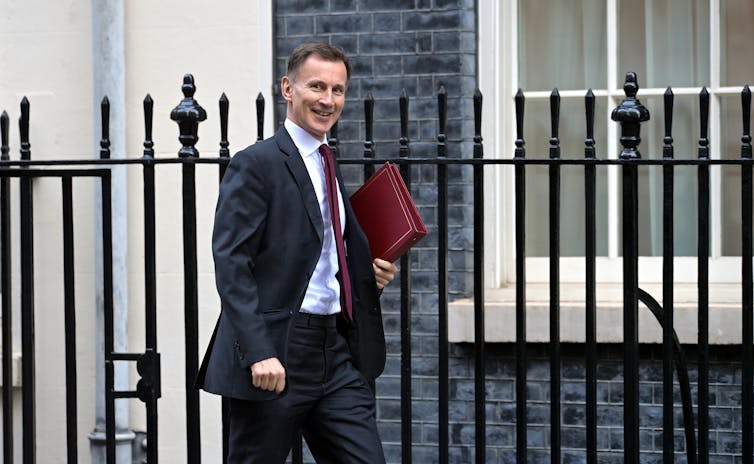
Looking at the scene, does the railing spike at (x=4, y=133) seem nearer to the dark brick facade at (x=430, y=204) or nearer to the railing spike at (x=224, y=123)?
the railing spike at (x=224, y=123)

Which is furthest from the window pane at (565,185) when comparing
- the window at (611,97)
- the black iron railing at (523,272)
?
the black iron railing at (523,272)

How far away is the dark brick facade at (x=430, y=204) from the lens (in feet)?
20.6

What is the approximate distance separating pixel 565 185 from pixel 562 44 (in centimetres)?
68

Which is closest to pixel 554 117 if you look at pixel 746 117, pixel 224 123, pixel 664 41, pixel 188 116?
pixel 746 117

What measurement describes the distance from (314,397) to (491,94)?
9.05ft

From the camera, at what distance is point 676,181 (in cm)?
660

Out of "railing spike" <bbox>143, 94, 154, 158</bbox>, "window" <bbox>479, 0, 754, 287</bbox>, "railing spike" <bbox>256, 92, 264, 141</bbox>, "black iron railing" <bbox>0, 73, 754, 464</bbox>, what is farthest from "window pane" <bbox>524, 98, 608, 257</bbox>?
"railing spike" <bbox>143, 94, 154, 158</bbox>

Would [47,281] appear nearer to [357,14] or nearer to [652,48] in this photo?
[357,14]

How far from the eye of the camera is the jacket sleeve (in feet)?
12.6

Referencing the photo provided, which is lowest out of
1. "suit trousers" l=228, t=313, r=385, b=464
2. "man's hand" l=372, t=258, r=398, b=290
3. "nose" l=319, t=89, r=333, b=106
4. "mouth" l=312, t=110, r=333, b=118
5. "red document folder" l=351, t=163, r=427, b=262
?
"suit trousers" l=228, t=313, r=385, b=464

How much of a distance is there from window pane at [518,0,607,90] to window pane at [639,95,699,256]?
328 mm

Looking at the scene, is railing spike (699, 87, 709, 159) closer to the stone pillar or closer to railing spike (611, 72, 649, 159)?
railing spike (611, 72, 649, 159)

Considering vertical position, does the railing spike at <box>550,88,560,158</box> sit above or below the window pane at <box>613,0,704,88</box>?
below

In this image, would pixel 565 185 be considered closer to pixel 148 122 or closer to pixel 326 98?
pixel 148 122
